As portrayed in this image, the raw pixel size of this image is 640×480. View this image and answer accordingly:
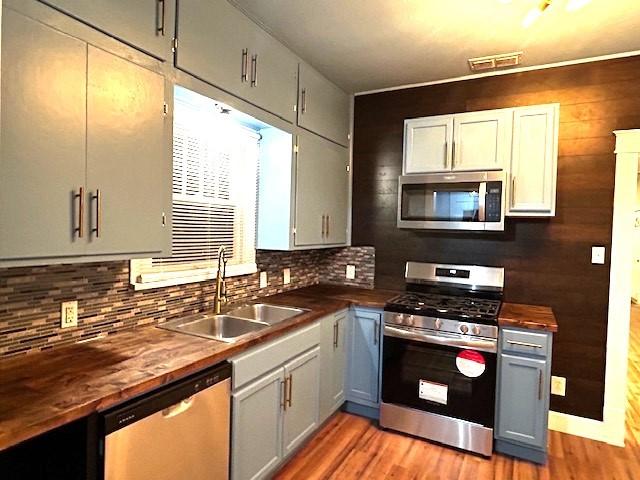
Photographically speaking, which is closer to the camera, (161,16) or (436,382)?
(161,16)

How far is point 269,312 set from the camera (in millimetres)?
2678

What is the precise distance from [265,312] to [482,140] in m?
1.98

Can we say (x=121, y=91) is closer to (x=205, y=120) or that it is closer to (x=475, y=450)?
(x=205, y=120)

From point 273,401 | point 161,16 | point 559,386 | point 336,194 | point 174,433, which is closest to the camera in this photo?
point 174,433

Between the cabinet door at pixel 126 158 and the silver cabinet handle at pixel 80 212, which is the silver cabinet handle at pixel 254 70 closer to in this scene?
the cabinet door at pixel 126 158

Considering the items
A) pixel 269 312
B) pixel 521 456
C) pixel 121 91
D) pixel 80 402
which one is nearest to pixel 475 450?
pixel 521 456

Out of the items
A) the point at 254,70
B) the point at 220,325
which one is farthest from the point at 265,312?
the point at 254,70

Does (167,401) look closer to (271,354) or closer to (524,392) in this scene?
(271,354)

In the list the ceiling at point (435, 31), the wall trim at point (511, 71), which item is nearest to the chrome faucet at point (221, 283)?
the ceiling at point (435, 31)

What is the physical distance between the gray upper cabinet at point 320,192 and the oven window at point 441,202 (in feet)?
2.02

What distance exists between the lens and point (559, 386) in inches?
111

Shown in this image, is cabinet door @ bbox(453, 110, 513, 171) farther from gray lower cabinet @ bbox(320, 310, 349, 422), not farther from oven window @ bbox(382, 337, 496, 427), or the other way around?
gray lower cabinet @ bbox(320, 310, 349, 422)

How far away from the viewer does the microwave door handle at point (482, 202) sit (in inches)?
107

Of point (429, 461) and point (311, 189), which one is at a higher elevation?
point (311, 189)
